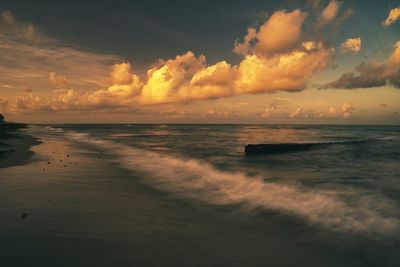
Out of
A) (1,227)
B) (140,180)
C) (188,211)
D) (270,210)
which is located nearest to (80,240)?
(1,227)

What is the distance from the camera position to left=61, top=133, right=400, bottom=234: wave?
12297 mm

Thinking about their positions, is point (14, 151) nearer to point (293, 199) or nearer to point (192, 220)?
point (192, 220)

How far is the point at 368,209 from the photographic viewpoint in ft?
46.0

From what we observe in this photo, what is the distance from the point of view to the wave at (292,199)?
12297mm

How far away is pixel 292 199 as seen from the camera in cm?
1581

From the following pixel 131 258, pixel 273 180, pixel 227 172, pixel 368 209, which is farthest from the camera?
pixel 227 172

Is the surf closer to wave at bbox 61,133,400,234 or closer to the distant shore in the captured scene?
wave at bbox 61,133,400,234

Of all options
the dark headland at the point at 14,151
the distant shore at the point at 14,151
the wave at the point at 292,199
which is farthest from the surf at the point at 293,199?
the dark headland at the point at 14,151

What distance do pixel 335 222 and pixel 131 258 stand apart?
26.9 ft

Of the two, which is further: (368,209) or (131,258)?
(368,209)

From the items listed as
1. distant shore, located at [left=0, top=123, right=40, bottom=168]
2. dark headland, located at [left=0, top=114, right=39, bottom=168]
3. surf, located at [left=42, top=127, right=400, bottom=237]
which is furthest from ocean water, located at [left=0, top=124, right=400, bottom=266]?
dark headland, located at [left=0, top=114, right=39, bottom=168]

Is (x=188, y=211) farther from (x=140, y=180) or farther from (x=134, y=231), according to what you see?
Result: (x=140, y=180)

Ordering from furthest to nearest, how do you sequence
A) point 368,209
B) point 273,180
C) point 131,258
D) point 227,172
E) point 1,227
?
point 227,172 < point 273,180 < point 368,209 < point 1,227 < point 131,258

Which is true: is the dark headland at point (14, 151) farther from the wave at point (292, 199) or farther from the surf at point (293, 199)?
the wave at point (292, 199)
